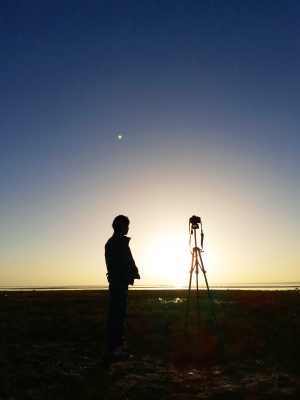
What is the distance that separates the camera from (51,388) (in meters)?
8.99

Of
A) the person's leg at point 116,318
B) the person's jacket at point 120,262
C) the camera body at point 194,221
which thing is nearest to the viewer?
the person's leg at point 116,318

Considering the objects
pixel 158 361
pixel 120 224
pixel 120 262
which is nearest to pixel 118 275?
pixel 120 262

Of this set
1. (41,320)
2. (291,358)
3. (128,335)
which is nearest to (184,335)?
(128,335)

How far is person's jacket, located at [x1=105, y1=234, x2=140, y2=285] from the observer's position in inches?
474

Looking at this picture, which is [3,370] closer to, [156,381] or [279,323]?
[156,381]

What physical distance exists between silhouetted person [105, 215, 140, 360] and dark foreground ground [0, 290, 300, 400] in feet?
2.31

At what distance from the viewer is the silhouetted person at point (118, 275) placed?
1180cm

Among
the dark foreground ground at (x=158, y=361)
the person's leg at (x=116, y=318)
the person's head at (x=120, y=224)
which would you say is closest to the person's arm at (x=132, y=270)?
the person's leg at (x=116, y=318)

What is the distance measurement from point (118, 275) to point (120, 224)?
1169 millimetres

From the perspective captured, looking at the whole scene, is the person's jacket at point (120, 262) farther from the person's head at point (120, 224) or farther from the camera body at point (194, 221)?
the camera body at point (194, 221)

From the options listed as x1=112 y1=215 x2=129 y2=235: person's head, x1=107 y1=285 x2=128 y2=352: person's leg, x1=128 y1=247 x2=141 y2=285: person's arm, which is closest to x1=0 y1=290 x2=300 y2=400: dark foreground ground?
x1=107 y1=285 x2=128 y2=352: person's leg

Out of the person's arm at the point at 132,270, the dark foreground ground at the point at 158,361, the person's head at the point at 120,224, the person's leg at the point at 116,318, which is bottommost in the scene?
the dark foreground ground at the point at 158,361

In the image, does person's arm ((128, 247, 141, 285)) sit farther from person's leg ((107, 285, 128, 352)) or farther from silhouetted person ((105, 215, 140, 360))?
person's leg ((107, 285, 128, 352))

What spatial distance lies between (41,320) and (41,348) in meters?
6.25
